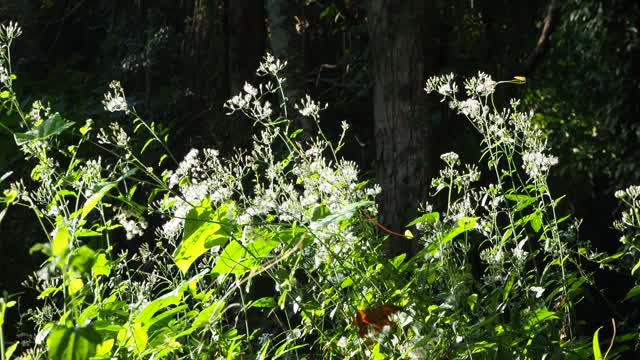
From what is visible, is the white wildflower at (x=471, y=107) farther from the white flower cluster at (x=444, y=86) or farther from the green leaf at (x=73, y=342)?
the green leaf at (x=73, y=342)

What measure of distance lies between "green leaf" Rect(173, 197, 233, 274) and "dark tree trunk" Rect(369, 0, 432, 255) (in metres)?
1.91

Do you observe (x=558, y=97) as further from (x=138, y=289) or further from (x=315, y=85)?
(x=138, y=289)

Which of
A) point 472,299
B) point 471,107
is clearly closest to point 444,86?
point 471,107

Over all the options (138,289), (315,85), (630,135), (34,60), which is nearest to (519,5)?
(630,135)

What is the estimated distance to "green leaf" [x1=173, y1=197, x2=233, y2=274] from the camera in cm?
186

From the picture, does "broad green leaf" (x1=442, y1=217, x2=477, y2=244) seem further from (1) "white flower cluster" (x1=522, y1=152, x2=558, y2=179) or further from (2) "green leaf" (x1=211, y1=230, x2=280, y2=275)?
(2) "green leaf" (x1=211, y1=230, x2=280, y2=275)

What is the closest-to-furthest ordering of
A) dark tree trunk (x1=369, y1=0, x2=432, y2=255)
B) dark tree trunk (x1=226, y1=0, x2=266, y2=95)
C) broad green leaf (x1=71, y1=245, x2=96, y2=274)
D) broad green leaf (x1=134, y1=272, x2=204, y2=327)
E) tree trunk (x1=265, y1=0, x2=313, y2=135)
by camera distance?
broad green leaf (x1=71, y1=245, x2=96, y2=274) < broad green leaf (x1=134, y1=272, x2=204, y2=327) < dark tree trunk (x1=369, y1=0, x2=432, y2=255) < tree trunk (x1=265, y1=0, x2=313, y2=135) < dark tree trunk (x1=226, y1=0, x2=266, y2=95)

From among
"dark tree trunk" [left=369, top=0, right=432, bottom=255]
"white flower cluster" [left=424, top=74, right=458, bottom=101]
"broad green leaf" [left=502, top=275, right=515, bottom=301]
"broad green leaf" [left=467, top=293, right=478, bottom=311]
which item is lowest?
"broad green leaf" [left=467, top=293, right=478, bottom=311]

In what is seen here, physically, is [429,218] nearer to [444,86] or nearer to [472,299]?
[472,299]

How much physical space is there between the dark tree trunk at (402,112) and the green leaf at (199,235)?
191 centimetres

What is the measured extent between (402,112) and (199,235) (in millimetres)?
2066

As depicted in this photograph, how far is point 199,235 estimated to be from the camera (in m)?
1.88

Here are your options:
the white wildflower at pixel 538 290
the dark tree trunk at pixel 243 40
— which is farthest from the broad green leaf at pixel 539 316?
the dark tree trunk at pixel 243 40

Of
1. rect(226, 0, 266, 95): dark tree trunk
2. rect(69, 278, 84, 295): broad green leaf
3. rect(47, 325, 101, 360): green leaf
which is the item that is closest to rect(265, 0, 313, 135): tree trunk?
rect(226, 0, 266, 95): dark tree trunk
